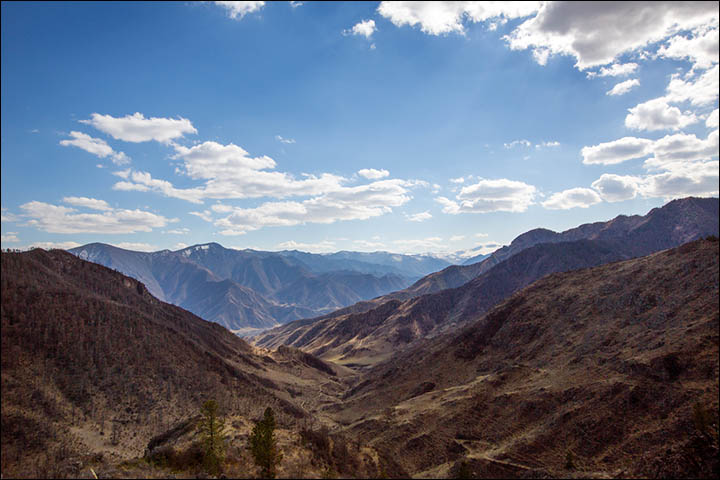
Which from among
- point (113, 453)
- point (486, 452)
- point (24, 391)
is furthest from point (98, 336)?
point (486, 452)

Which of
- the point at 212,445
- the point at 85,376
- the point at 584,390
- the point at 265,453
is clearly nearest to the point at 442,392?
the point at 584,390

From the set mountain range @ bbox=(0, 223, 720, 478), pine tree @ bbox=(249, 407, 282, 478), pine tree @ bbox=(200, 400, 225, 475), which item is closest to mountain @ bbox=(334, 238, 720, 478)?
mountain range @ bbox=(0, 223, 720, 478)

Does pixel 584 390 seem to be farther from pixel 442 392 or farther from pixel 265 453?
pixel 265 453

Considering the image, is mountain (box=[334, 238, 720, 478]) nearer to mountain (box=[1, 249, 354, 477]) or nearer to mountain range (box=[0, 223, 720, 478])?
mountain range (box=[0, 223, 720, 478])

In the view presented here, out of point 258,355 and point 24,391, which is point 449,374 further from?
point 258,355

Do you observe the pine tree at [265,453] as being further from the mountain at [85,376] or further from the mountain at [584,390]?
the mountain at [584,390]
